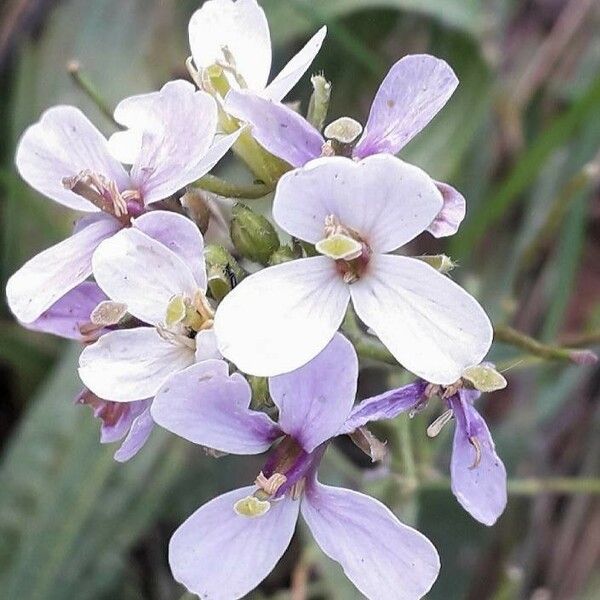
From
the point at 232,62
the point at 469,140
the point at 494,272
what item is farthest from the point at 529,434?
the point at 232,62

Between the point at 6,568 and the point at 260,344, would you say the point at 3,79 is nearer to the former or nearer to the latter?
the point at 6,568

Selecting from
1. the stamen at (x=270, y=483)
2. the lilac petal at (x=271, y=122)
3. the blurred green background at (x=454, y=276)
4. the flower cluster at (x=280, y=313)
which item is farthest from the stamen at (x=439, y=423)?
the blurred green background at (x=454, y=276)

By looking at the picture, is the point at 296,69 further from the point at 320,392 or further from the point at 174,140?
the point at 320,392

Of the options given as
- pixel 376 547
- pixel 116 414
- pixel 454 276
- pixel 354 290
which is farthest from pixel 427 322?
pixel 454 276

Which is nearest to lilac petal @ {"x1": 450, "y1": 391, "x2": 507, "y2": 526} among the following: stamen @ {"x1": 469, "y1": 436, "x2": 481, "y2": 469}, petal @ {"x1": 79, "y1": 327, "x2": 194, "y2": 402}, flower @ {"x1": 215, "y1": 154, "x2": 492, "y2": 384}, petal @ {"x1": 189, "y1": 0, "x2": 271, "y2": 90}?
stamen @ {"x1": 469, "y1": 436, "x2": 481, "y2": 469}

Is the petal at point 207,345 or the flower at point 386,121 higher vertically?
the flower at point 386,121

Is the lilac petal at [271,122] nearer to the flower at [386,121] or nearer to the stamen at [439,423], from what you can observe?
the flower at [386,121]
